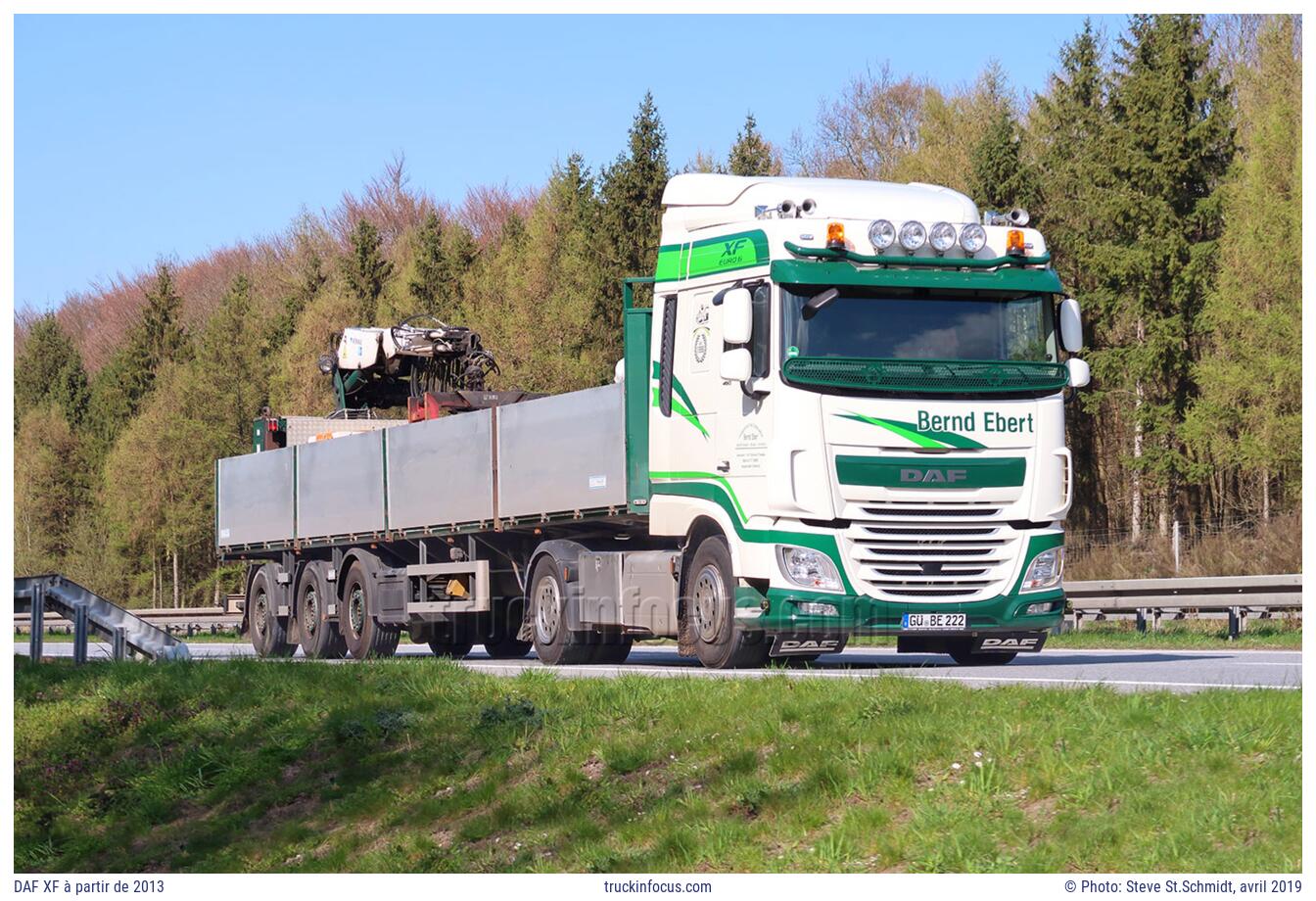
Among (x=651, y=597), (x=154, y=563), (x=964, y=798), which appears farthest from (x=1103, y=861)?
(x=154, y=563)

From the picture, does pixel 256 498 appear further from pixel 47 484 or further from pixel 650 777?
pixel 47 484

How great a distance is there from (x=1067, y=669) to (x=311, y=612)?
11.9 m

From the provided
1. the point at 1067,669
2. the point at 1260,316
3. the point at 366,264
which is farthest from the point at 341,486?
the point at 366,264

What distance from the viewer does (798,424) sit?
1449 cm

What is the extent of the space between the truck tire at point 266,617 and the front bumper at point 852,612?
1118 centimetres

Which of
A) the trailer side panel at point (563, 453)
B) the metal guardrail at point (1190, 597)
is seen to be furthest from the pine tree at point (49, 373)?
the trailer side panel at point (563, 453)

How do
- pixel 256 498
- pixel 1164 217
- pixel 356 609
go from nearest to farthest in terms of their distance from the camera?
pixel 356 609 → pixel 256 498 → pixel 1164 217

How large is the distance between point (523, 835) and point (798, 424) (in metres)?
5.49

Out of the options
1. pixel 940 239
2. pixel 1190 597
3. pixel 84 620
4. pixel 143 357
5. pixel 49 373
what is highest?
pixel 49 373

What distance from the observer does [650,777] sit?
404 inches

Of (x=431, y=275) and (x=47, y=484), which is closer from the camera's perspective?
(x=431, y=275)

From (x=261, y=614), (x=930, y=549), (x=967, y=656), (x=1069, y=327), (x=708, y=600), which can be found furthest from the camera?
(x=261, y=614)

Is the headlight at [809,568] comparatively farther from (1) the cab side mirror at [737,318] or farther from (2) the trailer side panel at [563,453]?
(2) the trailer side panel at [563,453]

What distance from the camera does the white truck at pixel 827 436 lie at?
14562 millimetres
